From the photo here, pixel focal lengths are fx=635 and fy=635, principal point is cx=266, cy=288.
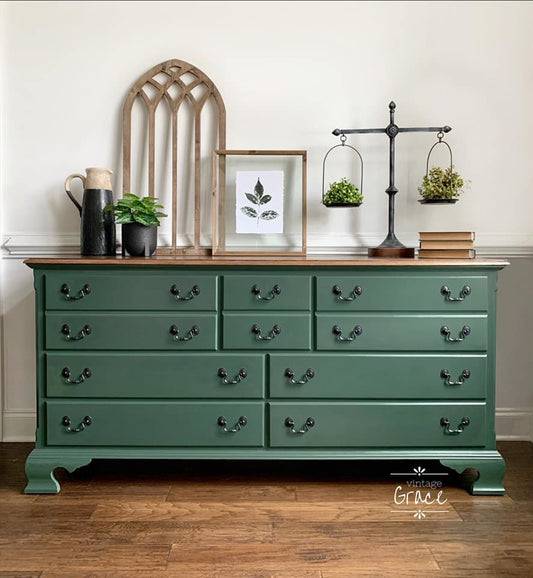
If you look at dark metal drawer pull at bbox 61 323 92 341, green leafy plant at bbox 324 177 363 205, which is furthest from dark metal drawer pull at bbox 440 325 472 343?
dark metal drawer pull at bbox 61 323 92 341

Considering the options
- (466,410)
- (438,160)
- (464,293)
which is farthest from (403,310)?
(438,160)

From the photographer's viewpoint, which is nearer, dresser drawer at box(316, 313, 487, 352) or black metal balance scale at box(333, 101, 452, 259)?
dresser drawer at box(316, 313, 487, 352)

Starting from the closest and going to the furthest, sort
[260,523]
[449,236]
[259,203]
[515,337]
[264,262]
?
[260,523] → [264,262] → [449,236] → [259,203] → [515,337]

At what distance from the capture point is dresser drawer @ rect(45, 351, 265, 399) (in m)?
2.40

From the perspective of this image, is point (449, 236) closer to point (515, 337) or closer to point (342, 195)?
point (342, 195)

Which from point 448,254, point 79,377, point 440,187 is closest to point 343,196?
point 440,187

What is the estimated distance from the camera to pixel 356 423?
2.41m

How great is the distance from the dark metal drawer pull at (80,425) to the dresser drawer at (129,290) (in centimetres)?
42

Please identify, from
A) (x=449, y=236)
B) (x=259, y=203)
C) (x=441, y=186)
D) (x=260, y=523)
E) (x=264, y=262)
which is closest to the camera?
(x=260, y=523)

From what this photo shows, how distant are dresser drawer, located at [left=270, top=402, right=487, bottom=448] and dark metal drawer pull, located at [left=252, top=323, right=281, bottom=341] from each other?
0.84ft

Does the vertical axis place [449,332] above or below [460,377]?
above

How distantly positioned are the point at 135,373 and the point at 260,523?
72 cm

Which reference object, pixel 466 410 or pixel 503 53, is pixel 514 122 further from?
pixel 466 410

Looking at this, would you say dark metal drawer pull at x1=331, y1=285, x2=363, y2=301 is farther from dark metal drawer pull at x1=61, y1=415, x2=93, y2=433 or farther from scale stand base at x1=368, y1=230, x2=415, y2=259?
dark metal drawer pull at x1=61, y1=415, x2=93, y2=433
